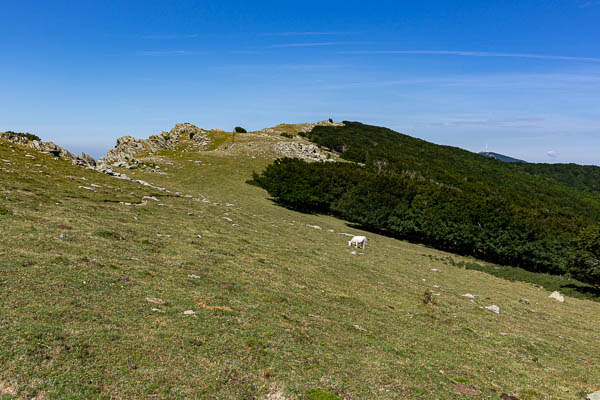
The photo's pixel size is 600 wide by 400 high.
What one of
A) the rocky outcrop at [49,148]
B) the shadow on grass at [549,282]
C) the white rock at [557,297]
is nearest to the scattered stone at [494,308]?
the white rock at [557,297]

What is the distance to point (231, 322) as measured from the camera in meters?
12.4

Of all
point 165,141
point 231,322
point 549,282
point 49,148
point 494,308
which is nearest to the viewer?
point 231,322

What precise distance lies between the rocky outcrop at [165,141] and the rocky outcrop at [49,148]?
47890 millimetres

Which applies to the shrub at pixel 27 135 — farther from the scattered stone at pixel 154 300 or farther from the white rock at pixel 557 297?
the white rock at pixel 557 297

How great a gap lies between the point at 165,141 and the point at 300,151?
5169cm

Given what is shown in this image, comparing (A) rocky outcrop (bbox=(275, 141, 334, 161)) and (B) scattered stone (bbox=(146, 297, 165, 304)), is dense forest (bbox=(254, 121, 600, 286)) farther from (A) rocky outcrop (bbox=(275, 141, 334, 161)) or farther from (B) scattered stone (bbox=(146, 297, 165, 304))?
(B) scattered stone (bbox=(146, 297, 165, 304))

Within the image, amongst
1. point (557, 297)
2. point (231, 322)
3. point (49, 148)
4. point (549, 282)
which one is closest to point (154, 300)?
point (231, 322)

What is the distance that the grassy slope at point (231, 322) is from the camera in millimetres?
8758

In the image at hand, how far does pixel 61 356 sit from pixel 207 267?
9916 millimetres

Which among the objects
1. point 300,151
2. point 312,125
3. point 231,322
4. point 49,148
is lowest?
point 231,322

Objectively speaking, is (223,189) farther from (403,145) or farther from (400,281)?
(403,145)

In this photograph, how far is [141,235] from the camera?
21125 mm

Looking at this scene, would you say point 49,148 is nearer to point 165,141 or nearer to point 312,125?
point 165,141

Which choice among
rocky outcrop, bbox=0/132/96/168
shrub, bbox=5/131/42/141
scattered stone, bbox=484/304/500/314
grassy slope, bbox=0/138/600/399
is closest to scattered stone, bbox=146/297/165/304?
grassy slope, bbox=0/138/600/399
